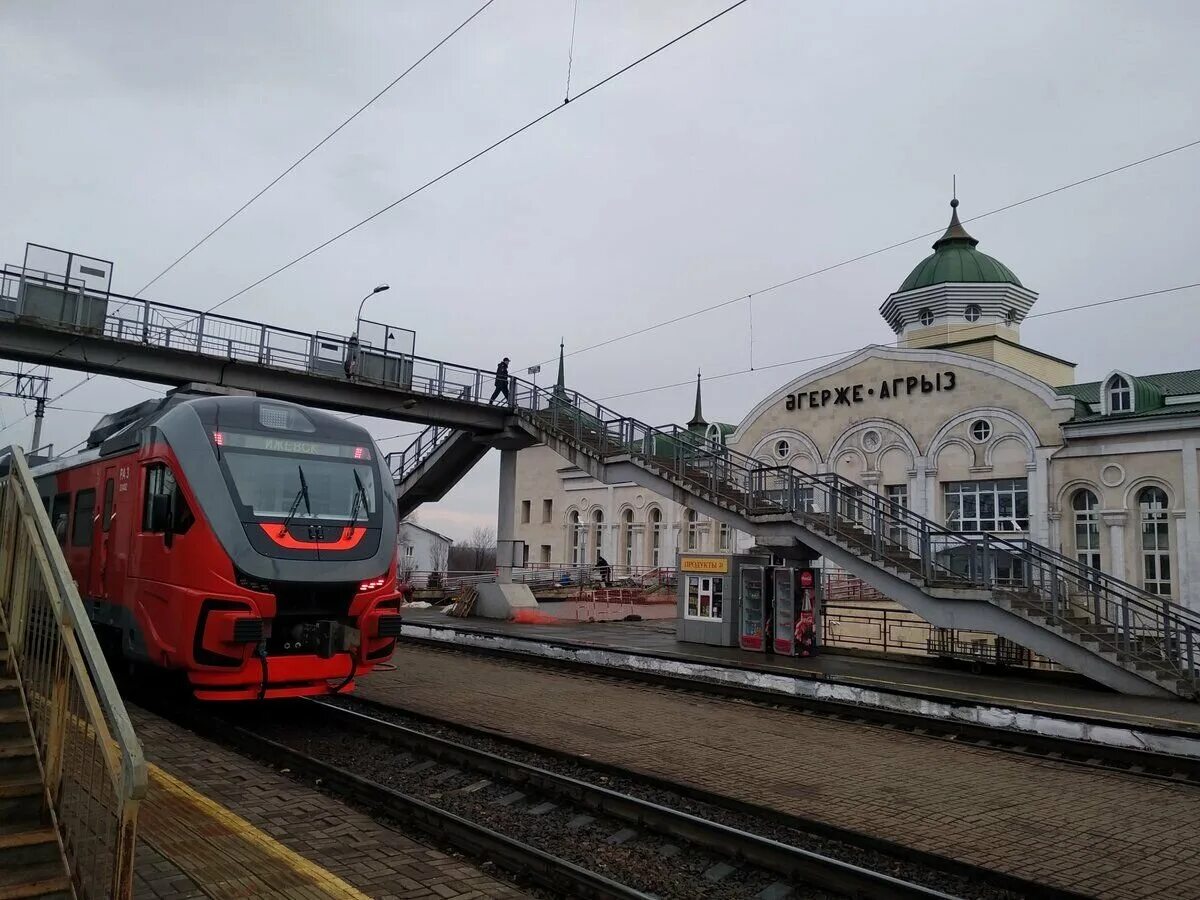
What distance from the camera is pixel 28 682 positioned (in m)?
5.44

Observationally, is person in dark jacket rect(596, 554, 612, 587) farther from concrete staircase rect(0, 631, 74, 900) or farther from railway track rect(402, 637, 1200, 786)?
concrete staircase rect(0, 631, 74, 900)

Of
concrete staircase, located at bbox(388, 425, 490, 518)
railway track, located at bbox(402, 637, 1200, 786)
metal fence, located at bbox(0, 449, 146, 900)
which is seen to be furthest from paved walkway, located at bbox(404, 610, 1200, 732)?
metal fence, located at bbox(0, 449, 146, 900)

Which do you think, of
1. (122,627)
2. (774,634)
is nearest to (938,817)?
(122,627)

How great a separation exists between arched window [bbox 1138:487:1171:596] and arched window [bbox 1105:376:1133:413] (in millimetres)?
3283

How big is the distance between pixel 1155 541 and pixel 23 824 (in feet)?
103

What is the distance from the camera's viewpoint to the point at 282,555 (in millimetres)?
8977

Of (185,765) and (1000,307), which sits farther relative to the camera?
(1000,307)

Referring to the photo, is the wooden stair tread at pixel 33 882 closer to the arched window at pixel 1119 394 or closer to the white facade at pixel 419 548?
the arched window at pixel 1119 394

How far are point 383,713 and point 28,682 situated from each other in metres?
6.41

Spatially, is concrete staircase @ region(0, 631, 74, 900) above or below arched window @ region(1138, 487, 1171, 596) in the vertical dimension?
below

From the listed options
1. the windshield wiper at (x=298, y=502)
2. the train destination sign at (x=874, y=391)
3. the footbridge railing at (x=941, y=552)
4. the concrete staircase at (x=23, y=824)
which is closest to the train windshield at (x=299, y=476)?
the windshield wiper at (x=298, y=502)

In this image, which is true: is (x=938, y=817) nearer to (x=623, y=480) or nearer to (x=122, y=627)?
(x=122, y=627)

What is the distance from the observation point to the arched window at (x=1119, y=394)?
30.0 metres

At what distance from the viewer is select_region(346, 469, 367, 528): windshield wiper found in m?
9.84
